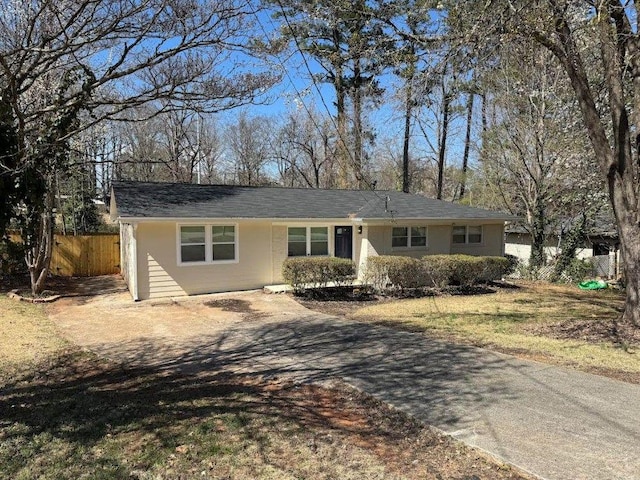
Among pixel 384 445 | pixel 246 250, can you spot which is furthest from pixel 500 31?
pixel 246 250

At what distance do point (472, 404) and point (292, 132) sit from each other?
3097 centimetres

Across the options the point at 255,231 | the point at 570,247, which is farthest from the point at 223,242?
the point at 570,247

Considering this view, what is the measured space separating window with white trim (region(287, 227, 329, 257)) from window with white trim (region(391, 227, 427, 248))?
8.23ft

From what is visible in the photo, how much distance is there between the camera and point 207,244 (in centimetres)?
1352

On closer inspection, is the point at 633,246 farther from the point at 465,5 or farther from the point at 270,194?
the point at 270,194

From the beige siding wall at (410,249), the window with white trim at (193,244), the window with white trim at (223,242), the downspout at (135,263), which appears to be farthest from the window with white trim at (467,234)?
the downspout at (135,263)

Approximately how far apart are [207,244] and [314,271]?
329 cm

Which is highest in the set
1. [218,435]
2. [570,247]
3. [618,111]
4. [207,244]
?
[618,111]

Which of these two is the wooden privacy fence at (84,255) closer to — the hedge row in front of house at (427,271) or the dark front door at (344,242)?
the dark front door at (344,242)

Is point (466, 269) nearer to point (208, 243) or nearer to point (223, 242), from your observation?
→ point (223, 242)

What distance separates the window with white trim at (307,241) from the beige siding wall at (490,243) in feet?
20.5

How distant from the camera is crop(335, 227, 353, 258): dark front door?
16.3 m

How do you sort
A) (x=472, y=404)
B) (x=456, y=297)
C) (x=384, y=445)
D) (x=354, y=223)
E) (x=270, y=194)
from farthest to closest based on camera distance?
(x=270, y=194) → (x=354, y=223) → (x=456, y=297) → (x=472, y=404) → (x=384, y=445)

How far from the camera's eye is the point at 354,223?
50.9 ft
